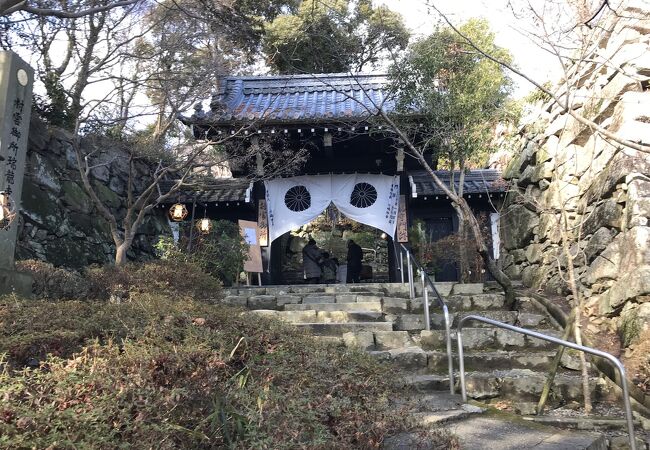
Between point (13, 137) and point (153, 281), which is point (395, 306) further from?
point (13, 137)

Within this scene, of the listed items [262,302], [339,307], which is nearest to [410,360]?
[339,307]

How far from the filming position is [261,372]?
9.00 feet

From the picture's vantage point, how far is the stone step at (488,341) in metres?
6.04

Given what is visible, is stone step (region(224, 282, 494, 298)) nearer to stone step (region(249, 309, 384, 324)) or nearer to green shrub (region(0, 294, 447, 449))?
stone step (region(249, 309, 384, 324))

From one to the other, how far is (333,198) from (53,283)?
23.0 ft

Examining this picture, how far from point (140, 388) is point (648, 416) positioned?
507 cm

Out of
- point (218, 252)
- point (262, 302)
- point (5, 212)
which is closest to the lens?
point (5, 212)

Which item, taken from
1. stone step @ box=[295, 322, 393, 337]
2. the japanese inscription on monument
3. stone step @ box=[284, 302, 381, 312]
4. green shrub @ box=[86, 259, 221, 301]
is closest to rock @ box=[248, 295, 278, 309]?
stone step @ box=[284, 302, 381, 312]

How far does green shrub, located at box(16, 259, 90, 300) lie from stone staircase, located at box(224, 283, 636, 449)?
226cm

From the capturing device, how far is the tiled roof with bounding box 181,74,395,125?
970 centimetres

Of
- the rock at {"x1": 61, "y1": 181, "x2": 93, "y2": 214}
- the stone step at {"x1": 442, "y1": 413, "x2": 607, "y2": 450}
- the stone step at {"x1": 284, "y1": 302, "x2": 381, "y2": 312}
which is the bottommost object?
the stone step at {"x1": 442, "y1": 413, "x2": 607, "y2": 450}

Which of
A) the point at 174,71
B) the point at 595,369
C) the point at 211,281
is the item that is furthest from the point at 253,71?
the point at 595,369

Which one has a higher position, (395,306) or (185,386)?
(185,386)

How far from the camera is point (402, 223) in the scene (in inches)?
452
